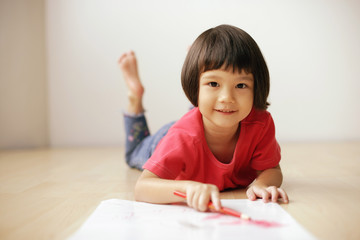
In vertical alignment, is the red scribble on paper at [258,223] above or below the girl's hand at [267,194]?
Result: above

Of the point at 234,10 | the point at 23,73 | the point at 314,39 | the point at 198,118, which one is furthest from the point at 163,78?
the point at 198,118

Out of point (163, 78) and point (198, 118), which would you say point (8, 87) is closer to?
point (163, 78)

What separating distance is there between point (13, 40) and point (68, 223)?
4.83 feet

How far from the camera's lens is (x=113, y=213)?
66 centimetres

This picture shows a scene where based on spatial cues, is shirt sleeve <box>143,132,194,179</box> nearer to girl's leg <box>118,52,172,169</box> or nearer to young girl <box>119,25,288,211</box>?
young girl <box>119,25,288,211</box>

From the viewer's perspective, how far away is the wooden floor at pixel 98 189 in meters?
0.63

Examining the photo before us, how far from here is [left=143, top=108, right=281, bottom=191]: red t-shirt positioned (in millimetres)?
791

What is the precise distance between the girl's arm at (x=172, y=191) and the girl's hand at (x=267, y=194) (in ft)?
0.48

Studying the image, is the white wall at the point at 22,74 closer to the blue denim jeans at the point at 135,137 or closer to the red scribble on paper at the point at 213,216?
the blue denim jeans at the point at 135,137

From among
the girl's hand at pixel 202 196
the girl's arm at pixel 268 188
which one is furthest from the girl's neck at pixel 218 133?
the girl's hand at pixel 202 196

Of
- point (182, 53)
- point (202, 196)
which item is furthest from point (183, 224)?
point (182, 53)

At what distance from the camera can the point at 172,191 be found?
704 mm

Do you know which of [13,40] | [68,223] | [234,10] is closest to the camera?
[68,223]

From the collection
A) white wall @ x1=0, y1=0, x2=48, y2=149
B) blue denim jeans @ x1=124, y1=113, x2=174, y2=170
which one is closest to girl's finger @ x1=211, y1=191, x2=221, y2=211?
blue denim jeans @ x1=124, y1=113, x2=174, y2=170
